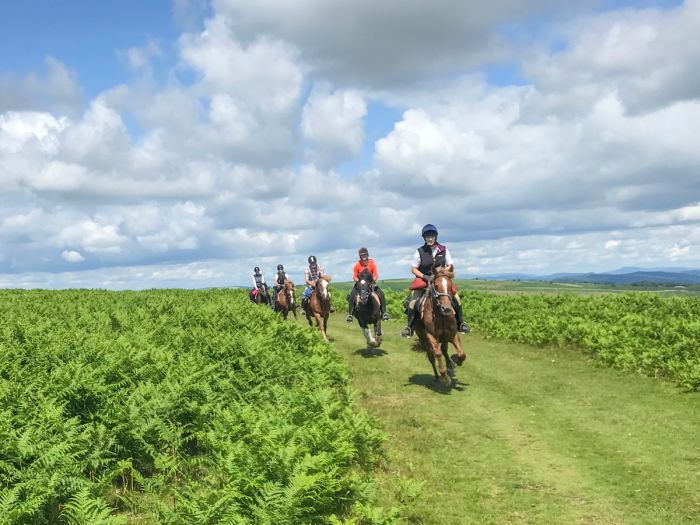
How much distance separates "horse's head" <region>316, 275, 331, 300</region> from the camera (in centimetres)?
2412

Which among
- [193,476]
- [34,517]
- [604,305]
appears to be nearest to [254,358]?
[193,476]

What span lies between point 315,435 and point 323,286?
16.5m

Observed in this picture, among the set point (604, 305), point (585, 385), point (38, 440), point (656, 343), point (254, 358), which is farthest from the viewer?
point (604, 305)

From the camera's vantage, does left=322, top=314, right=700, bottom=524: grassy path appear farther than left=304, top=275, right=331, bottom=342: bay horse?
No

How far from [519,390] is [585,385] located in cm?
206

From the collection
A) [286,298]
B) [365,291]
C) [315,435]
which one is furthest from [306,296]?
[315,435]

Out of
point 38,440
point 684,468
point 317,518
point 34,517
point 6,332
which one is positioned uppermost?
point 6,332

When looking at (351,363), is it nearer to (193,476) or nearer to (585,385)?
(585,385)

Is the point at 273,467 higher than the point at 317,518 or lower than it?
higher

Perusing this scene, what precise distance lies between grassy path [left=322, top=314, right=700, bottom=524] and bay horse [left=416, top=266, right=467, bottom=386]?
87 cm

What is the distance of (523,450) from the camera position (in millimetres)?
10414

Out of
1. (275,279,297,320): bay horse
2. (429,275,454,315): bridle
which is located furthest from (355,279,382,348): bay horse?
(275,279,297,320): bay horse

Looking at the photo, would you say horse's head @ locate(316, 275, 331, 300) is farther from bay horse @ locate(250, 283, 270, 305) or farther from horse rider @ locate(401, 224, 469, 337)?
bay horse @ locate(250, 283, 270, 305)

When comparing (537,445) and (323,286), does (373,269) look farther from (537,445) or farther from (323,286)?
(537,445)
